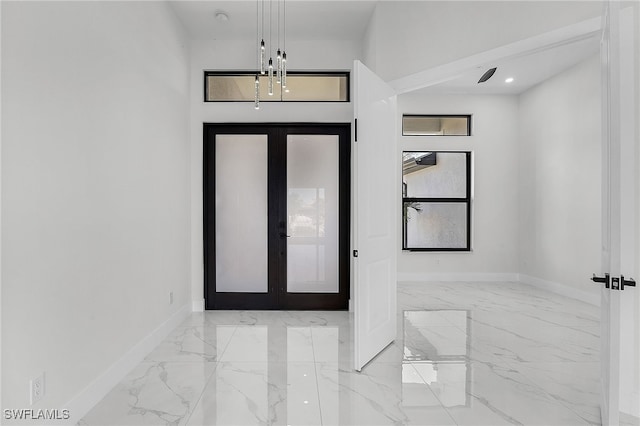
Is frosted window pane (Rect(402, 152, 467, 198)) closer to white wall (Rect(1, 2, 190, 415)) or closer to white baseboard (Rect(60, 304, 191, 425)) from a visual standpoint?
white wall (Rect(1, 2, 190, 415))

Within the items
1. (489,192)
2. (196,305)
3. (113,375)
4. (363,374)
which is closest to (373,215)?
(363,374)

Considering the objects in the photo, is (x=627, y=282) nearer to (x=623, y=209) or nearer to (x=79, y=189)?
(x=623, y=209)

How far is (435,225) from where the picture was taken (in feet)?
21.4

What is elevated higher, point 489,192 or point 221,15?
point 221,15

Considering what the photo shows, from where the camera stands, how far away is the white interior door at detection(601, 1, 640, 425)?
1735mm

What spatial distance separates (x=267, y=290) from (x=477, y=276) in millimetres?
3922

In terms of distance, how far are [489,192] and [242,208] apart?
14.5 feet

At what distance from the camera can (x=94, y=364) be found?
2.37 metres

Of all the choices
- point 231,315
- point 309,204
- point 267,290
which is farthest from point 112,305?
point 309,204

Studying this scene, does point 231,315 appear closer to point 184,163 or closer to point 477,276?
point 184,163

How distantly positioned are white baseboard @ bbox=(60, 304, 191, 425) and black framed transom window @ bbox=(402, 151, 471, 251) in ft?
14.4

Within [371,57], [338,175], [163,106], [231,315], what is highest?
[371,57]

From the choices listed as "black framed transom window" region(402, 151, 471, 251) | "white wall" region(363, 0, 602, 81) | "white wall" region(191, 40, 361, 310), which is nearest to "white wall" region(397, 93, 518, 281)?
"black framed transom window" region(402, 151, 471, 251)

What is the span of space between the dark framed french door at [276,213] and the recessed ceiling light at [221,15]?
118cm
